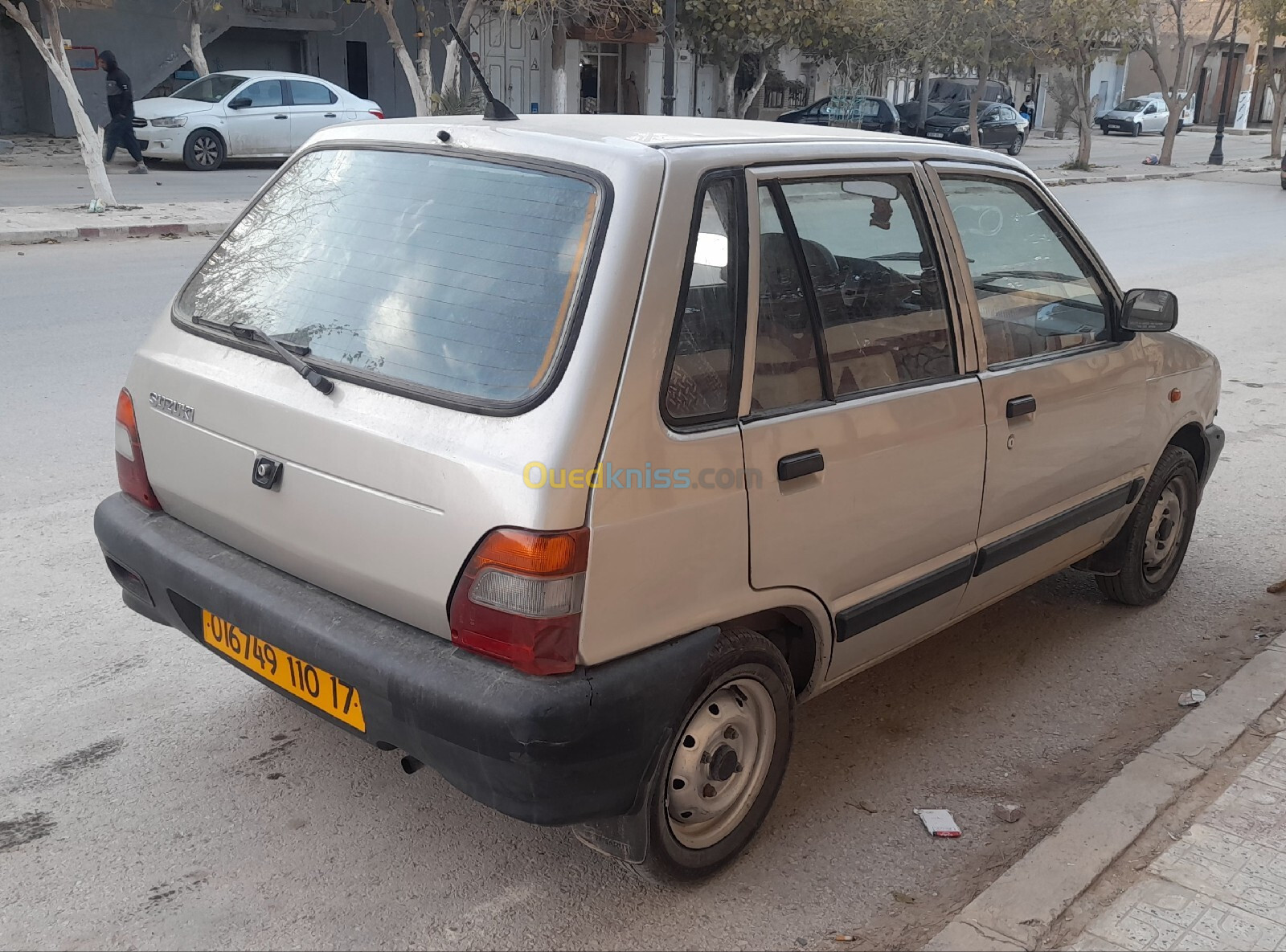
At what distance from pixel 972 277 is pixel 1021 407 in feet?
1.37

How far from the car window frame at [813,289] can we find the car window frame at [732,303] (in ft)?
0.05

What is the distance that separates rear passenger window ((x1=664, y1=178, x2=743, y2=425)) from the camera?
265cm

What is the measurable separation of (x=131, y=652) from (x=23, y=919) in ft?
4.55

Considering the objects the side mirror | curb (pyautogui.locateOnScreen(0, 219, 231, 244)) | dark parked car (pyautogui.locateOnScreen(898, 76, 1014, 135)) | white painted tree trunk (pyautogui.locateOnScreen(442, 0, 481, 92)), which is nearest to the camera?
the side mirror

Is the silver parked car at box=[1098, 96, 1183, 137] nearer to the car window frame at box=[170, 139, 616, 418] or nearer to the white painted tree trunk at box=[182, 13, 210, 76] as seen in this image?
the white painted tree trunk at box=[182, 13, 210, 76]

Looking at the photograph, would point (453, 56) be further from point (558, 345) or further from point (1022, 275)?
Result: point (558, 345)

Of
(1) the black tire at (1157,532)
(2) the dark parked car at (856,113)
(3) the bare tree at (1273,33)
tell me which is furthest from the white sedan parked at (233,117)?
(3) the bare tree at (1273,33)

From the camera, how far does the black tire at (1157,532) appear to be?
4.56 metres

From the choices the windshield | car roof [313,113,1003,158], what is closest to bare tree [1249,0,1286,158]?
the windshield

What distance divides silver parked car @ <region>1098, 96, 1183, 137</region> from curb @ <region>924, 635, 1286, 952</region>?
50.9 m

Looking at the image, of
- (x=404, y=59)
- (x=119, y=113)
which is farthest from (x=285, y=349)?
(x=119, y=113)

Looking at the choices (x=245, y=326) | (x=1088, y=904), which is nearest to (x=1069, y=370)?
(x=1088, y=904)

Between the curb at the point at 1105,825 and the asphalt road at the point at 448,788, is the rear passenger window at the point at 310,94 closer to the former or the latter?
the asphalt road at the point at 448,788

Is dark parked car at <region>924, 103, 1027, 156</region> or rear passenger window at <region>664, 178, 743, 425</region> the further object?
dark parked car at <region>924, 103, 1027, 156</region>
